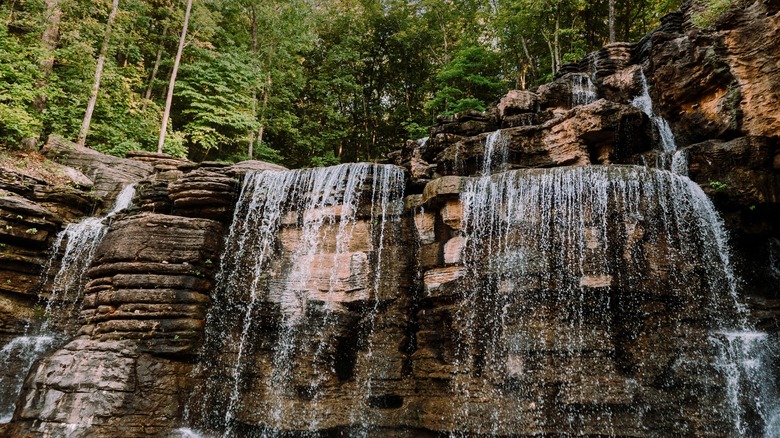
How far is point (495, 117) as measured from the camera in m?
14.4

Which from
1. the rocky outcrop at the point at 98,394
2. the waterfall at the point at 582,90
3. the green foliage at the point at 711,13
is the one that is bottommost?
the rocky outcrop at the point at 98,394

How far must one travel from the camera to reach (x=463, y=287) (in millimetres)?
8938

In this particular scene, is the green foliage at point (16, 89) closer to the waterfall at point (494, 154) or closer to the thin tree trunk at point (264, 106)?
the thin tree trunk at point (264, 106)

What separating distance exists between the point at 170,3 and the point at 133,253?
1663cm

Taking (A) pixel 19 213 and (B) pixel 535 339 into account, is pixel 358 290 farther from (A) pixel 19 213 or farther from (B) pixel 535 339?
(A) pixel 19 213

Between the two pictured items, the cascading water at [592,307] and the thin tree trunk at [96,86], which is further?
the thin tree trunk at [96,86]

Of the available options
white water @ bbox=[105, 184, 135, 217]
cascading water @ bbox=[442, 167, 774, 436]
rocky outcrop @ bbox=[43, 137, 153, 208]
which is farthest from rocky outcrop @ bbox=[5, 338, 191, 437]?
rocky outcrop @ bbox=[43, 137, 153, 208]

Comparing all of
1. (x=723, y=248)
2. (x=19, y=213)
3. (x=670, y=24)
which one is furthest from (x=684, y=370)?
(x=19, y=213)

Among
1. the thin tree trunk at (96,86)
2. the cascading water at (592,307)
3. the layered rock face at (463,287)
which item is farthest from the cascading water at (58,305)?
the cascading water at (592,307)

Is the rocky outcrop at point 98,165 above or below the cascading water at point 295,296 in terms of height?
above

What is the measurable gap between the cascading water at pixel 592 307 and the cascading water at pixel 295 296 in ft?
8.54

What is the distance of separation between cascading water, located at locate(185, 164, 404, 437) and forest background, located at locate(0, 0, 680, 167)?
8.63 meters

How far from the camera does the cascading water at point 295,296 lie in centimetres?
941

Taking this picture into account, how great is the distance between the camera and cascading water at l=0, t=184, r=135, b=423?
32.5 ft
